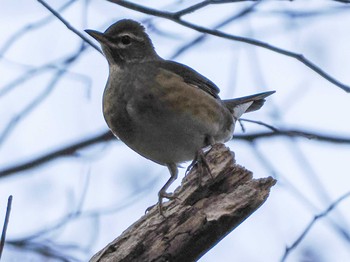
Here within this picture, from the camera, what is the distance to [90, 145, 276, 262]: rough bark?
161 inches

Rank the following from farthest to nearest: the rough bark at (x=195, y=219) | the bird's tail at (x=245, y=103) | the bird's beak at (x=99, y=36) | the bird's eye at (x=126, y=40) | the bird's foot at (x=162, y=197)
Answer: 1. the bird's tail at (x=245, y=103)
2. the bird's eye at (x=126, y=40)
3. the bird's beak at (x=99, y=36)
4. the bird's foot at (x=162, y=197)
5. the rough bark at (x=195, y=219)

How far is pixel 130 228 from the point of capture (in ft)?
14.4

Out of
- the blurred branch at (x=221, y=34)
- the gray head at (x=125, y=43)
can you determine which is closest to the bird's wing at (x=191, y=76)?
the gray head at (x=125, y=43)

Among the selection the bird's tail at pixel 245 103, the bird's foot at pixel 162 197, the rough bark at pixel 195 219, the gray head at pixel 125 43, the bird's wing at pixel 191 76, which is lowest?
the rough bark at pixel 195 219

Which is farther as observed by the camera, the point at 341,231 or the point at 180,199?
the point at 341,231

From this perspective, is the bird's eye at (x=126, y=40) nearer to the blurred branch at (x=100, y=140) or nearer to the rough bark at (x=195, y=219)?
the blurred branch at (x=100, y=140)

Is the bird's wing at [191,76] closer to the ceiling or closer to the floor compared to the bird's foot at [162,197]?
closer to the ceiling

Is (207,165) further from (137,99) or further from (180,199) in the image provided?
(137,99)

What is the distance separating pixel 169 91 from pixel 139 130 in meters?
0.42

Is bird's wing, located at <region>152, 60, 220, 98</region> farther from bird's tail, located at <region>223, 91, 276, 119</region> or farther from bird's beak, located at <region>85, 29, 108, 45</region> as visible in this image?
bird's beak, located at <region>85, 29, 108, 45</region>

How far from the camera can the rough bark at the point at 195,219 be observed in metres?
4.09

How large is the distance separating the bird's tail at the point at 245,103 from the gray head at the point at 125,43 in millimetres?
850

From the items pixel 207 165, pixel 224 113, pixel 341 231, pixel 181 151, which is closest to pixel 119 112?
pixel 181 151

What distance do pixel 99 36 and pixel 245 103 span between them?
1647 millimetres
